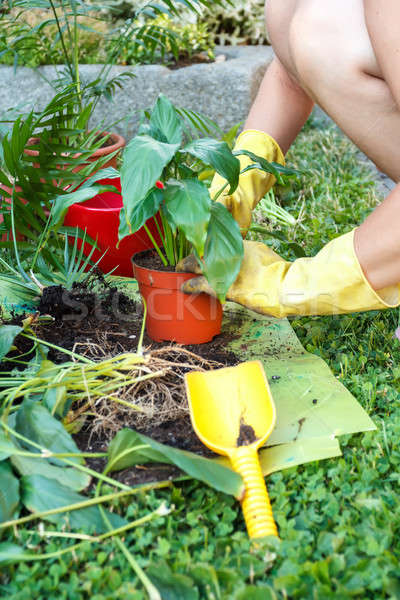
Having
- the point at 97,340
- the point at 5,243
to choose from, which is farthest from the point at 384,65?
the point at 5,243

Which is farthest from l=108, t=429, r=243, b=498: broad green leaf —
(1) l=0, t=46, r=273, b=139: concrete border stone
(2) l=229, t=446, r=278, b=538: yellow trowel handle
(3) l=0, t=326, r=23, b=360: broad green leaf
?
(1) l=0, t=46, r=273, b=139: concrete border stone

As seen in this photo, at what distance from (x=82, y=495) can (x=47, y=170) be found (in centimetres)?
81

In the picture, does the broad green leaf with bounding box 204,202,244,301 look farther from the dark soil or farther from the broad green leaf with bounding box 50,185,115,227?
the dark soil

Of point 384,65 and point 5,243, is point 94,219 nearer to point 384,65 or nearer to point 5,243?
point 5,243

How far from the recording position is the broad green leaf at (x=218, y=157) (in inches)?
38.7

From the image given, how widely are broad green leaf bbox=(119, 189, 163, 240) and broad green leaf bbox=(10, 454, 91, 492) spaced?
1.27ft

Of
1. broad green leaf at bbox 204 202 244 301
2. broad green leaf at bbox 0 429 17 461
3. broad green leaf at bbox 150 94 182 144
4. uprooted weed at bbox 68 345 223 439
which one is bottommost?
uprooted weed at bbox 68 345 223 439

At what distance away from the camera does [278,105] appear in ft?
4.58

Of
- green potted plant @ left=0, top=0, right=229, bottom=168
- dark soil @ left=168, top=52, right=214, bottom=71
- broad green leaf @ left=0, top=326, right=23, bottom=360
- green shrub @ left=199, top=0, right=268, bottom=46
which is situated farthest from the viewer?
green shrub @ left=199, top=0, right=268, bottom=46

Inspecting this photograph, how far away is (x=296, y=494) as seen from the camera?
876mm

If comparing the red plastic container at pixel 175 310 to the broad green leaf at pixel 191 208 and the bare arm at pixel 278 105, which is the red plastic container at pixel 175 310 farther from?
the bare arm at pixel 278 105

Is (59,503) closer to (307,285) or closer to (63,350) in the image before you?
(63,350)

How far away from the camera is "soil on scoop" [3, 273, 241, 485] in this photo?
981 mm

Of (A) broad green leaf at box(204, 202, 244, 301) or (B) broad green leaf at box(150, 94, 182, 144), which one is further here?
(B) broad green leaf at box(150, 94, 182, 144)
